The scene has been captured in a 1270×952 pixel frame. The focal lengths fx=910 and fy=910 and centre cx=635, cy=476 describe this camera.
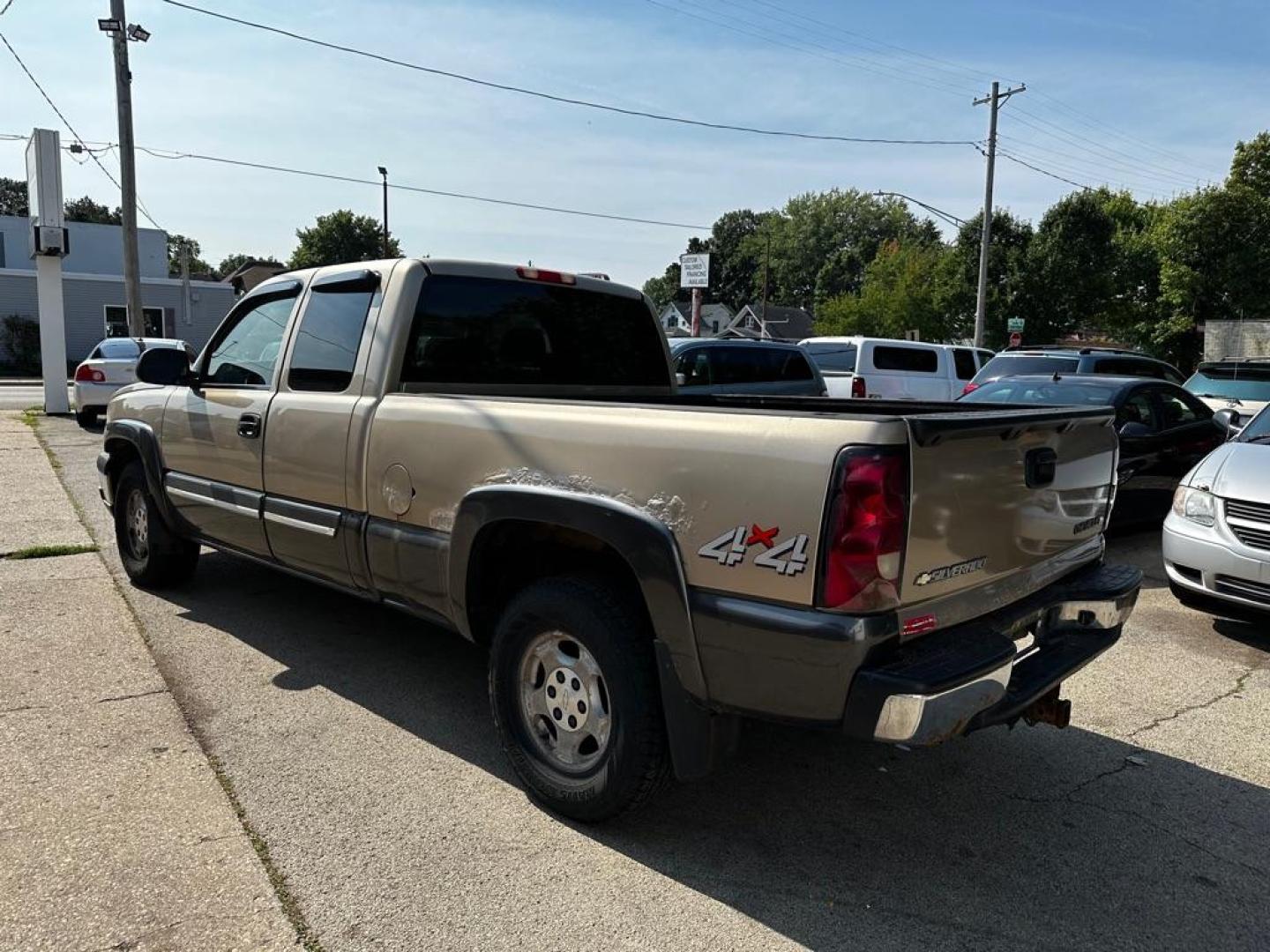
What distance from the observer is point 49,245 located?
1686 cm

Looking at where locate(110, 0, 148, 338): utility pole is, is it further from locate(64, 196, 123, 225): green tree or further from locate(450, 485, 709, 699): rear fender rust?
locate(64, 196, 123, 225): green tree

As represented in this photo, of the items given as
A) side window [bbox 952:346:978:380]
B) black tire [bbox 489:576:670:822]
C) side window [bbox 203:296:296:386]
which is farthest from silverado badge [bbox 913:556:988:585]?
side window [bbox 952:346:978:380]

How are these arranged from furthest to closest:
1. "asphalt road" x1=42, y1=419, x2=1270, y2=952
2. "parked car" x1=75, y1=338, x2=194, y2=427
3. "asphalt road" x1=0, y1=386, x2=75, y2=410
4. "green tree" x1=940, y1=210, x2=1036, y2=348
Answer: "green tree" x1=940, y1=210, x2=1036, y2=348, "asphalt road" x1=0, y1=386, x2=75, y2=410, "parked car" x1=75, y1=338, x2=194, y2=427, "asphalt road" x1=42, y1=419, x2=1270, y2=952

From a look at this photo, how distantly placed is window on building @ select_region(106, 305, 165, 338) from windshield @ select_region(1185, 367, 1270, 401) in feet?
111

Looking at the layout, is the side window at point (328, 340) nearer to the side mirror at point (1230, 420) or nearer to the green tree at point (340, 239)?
the side mirror at point (1230, 420)

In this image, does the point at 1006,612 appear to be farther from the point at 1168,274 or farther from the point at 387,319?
the point at 1168,274

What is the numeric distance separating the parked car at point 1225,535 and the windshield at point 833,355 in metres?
9.18

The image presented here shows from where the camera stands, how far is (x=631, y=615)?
2951mm

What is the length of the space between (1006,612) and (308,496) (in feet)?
9.59

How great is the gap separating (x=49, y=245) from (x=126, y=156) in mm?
2652

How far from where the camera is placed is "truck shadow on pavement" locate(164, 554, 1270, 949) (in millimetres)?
2668

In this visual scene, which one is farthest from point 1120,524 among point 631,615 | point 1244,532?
point 631,615

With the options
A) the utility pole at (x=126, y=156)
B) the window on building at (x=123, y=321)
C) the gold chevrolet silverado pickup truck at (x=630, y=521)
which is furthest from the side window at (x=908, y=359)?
the window on building at (x=123, y=321)

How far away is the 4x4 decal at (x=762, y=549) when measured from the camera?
2.43 meters
